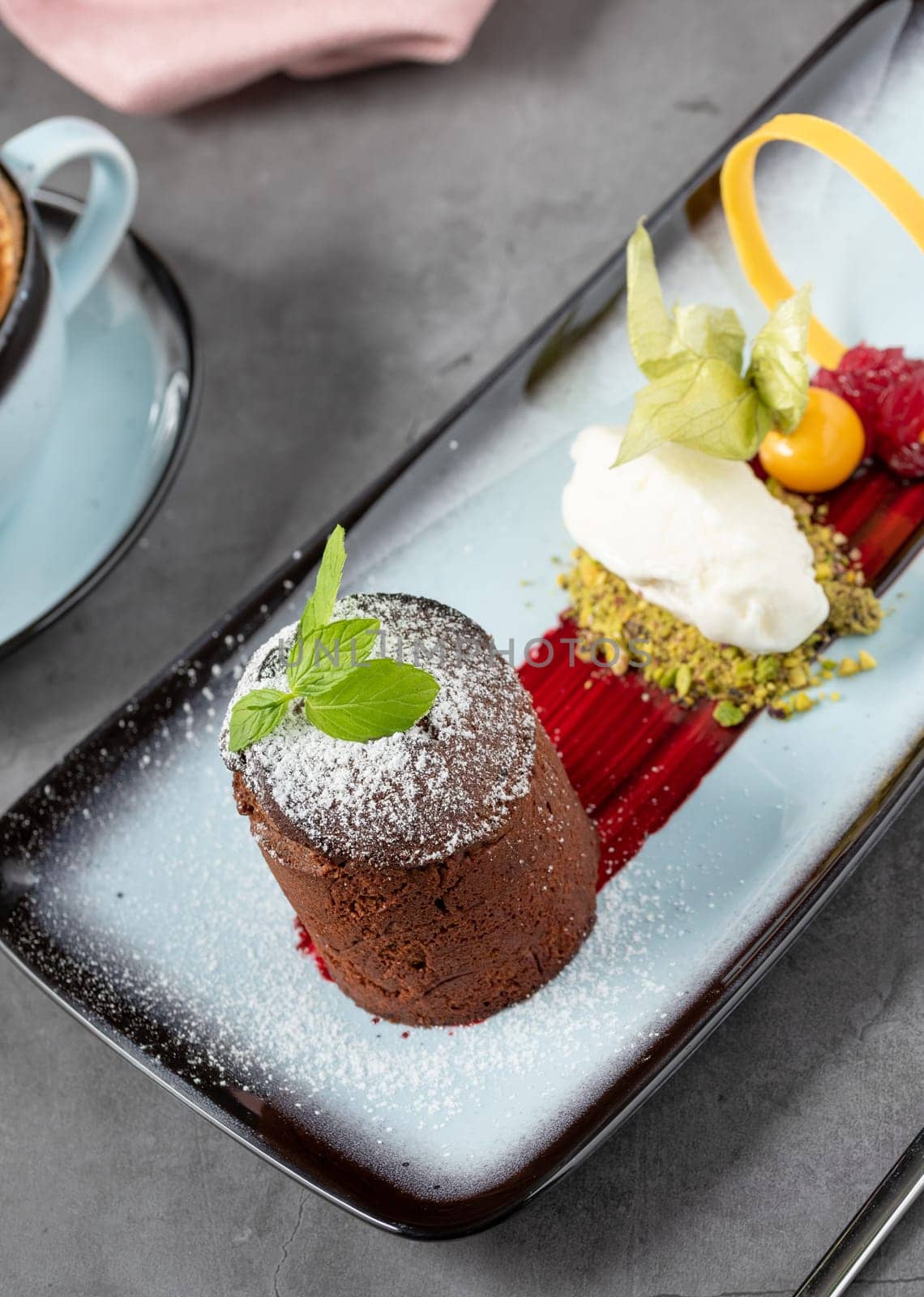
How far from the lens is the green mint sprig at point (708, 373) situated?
5.61ft

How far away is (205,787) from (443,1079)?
0.51 metres

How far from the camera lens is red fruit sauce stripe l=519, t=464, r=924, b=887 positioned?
66.6 inches

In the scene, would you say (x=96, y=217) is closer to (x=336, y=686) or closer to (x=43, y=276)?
(x=43, y=276)

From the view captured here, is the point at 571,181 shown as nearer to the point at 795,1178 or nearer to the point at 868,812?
the point at 868,812

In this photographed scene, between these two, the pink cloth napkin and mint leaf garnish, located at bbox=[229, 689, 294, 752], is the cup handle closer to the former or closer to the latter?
the pink cloth napkin

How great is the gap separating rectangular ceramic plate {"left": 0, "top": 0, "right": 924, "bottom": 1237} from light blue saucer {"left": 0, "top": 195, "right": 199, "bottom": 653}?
271 millimetres

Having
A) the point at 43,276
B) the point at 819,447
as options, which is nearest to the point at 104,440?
the point at 43,276

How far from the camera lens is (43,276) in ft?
6.07

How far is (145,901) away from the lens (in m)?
1.71

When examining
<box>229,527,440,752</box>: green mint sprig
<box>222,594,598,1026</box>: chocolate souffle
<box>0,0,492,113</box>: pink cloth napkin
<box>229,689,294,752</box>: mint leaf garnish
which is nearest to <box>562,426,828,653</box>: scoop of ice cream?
<box>222,594,598,1026</box>: chocolate souffle

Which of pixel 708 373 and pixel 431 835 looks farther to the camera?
pixel 708 373

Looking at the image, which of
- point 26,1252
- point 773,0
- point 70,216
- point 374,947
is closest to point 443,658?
point 374,947

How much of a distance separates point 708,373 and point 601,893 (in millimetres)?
690

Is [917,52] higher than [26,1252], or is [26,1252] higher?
[917,52]
